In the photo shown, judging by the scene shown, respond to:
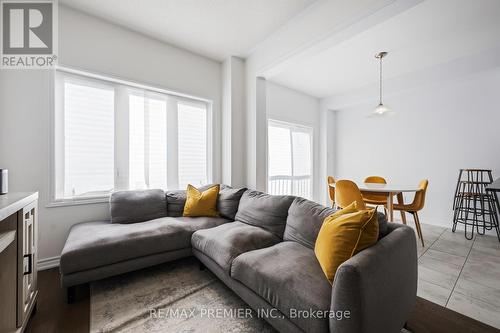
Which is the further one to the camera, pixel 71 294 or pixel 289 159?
pixel 289 159

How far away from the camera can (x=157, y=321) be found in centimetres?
147

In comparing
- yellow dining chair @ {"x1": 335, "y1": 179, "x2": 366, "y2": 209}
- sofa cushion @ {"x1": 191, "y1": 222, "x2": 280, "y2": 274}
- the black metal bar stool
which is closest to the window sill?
sofa cushion @ {"x1": 191, "y1": 222, "x2": 280, "y2": 274}

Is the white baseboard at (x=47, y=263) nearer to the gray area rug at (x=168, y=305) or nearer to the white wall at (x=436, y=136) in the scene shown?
the gray area rug at (x=168, y=305)

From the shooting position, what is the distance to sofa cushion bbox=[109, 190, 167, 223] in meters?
2.40

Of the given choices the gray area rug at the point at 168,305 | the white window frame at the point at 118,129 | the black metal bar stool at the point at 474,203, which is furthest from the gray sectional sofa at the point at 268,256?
the black metal bar stool at the point at 474,203

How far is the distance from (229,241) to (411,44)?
11.6 feet

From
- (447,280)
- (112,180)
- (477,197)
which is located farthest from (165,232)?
(477,197)

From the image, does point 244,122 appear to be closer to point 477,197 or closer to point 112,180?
point 112,180

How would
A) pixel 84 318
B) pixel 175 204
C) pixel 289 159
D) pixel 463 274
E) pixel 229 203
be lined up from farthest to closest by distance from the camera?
1. pixel 289 159
2. pixel 175 204
3. pixel 229 203
4. pixel 463 274
5. pixel 84 318

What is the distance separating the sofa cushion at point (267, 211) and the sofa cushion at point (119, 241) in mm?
434

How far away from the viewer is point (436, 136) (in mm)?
3877

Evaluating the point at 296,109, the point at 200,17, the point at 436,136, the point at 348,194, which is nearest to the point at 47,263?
the point at 200,17

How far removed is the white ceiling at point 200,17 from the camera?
2.31 m

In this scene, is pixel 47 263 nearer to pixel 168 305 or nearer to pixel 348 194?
pixel 168 305
